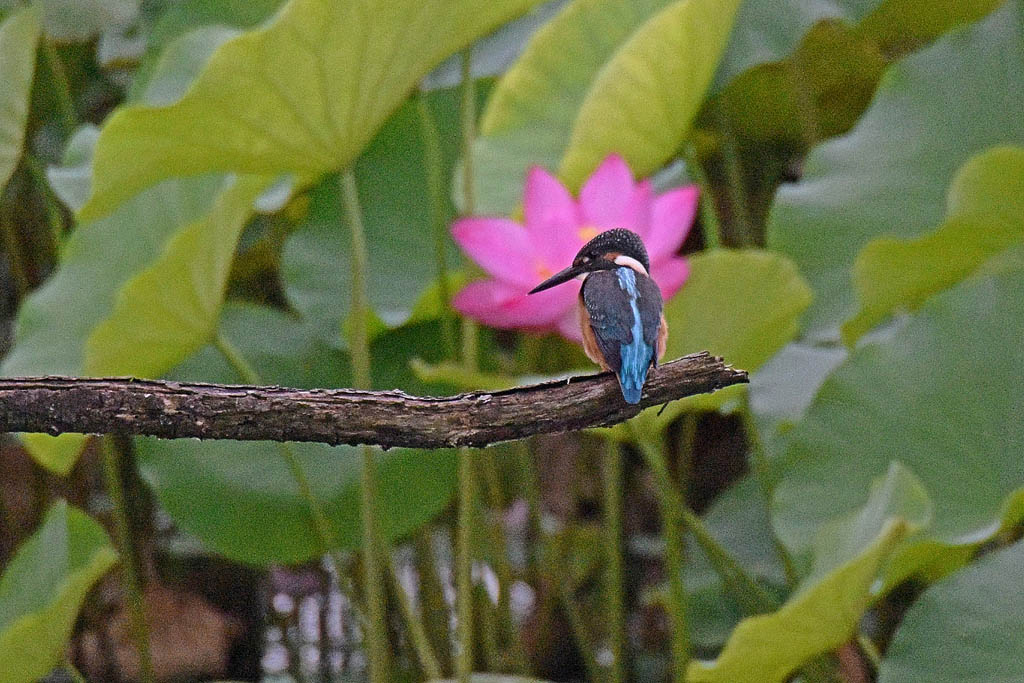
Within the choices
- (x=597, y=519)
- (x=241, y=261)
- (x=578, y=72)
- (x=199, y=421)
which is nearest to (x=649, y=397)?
(x=199, y=421)

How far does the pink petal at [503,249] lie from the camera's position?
2.27 ft

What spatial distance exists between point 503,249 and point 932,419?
0.33 metres

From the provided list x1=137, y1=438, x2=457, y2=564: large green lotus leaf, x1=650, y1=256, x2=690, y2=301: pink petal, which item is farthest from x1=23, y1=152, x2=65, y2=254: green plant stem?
x1=650, y1=256, x2=690, y2=301: pink petal

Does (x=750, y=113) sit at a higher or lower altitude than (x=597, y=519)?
higher

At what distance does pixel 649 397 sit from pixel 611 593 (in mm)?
531

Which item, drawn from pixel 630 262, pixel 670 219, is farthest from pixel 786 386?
pixel 630 262

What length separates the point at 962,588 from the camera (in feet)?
2.19

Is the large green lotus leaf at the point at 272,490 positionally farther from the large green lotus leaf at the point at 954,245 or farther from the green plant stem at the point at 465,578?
the large green lotus leaf at the point at 954,245

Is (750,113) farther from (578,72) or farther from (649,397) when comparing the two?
(649,397)

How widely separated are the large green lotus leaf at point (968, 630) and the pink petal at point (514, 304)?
28 centimetres

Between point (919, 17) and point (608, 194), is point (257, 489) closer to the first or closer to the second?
point (608, 194)

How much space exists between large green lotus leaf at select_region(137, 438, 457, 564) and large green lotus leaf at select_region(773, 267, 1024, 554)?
0.32 meters

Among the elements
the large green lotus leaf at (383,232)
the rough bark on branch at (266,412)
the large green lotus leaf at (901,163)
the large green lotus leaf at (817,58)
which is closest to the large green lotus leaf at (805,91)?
the large green lotus leaf at (817,58)

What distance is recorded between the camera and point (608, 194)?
0.70 metres
